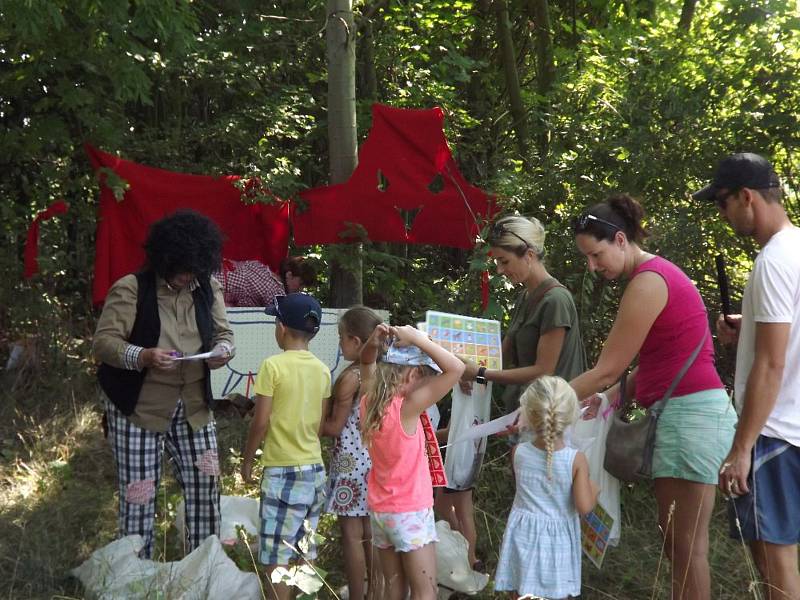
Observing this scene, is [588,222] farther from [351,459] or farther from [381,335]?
[351,459]

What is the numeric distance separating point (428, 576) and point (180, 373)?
1450mm

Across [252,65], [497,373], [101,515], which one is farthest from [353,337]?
[252,65]

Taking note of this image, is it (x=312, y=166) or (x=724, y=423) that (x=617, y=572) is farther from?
(x=312, y=166)

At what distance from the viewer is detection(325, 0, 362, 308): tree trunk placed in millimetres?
6441

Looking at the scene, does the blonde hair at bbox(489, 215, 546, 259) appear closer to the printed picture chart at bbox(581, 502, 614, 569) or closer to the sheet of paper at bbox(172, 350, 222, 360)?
the printed picture chart at bbox(581, 502, 614, 569)

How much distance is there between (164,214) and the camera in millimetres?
6523

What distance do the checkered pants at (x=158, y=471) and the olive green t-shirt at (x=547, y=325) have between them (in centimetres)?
145

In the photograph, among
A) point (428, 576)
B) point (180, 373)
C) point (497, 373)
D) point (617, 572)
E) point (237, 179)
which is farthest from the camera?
point (237, 179)

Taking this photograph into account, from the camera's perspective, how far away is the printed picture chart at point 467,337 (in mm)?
3822

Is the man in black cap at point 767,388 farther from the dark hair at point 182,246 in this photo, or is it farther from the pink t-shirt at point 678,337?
the dark hair at point 182,246

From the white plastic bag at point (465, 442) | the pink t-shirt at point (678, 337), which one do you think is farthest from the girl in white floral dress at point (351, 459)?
the pink t-shirt at point (678, 337)

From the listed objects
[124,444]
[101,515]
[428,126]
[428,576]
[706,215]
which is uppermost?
[428,126]

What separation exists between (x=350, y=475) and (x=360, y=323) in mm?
654

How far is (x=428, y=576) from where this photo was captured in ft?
10.9
